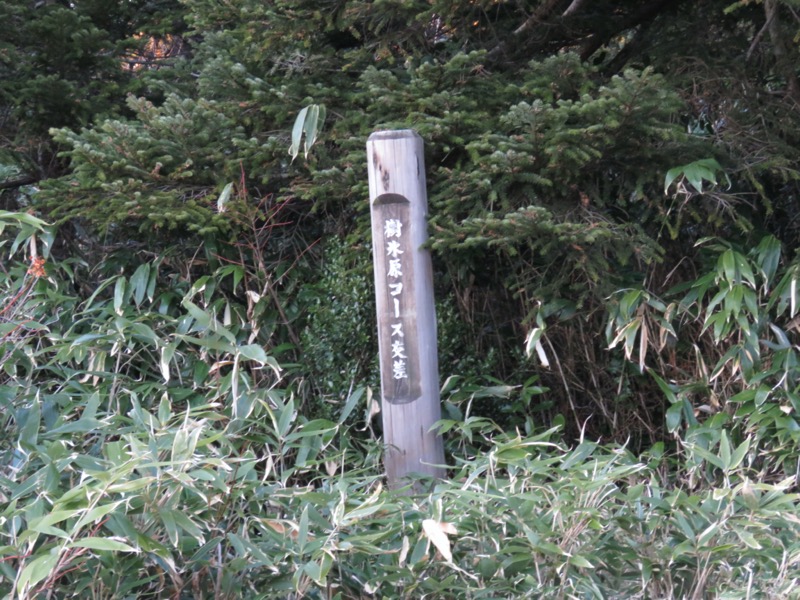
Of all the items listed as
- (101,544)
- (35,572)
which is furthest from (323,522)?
(35,572)

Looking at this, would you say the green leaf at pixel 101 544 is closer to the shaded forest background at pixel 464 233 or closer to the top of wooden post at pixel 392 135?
the shaded forest background at pixel 464 233

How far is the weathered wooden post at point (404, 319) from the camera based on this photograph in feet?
11.2

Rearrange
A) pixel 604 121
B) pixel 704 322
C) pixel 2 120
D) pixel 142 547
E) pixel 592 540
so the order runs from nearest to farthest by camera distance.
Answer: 1. pixel 142 547
2. pixel 592 540
3. pixel 604 121
4. pixel 704 322
5. pixel 2 120

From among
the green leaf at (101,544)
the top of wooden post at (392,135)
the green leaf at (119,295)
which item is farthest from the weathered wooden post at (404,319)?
the green leaf at (101,544)

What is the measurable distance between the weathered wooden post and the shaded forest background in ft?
0.52

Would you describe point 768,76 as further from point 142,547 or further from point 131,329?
point 142,547

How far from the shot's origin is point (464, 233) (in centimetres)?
340

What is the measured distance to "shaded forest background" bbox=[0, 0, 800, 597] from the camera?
3.39 meters

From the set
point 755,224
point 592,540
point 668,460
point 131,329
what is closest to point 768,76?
point 755,224

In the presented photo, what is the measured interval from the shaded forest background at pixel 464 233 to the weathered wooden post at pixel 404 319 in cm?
16

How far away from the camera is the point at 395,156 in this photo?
11.0 feet

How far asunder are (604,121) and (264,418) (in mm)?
1769

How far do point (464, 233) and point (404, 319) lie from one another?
1.37 feet

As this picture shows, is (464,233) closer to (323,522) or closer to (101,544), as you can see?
(323,522)
